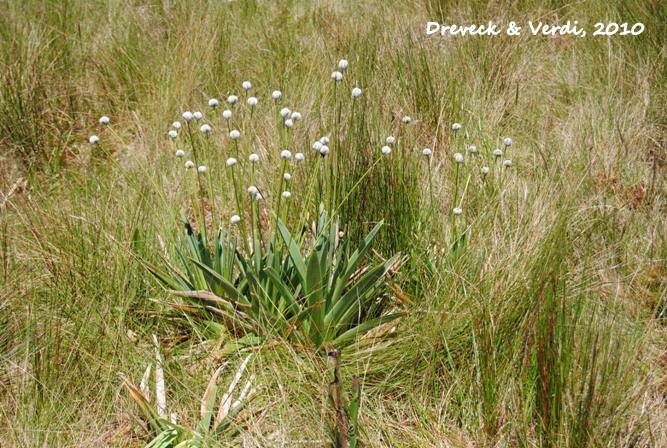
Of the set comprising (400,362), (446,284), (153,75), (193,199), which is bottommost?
(400,362)

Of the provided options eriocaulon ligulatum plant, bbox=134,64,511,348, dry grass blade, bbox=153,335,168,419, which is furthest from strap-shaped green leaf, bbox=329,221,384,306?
dry grass blade, bbox=153,335,168,419

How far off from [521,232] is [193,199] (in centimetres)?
134

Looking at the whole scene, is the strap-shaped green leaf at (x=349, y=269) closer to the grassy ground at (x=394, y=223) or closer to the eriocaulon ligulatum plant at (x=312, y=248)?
the eriocaulon ligulatum plant at (x=312, y=248)

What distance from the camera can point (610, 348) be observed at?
84.5 inches

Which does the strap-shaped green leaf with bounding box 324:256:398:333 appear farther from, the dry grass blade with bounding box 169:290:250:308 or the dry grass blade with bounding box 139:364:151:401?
the dry grass blade with bounding box 139:364:151:401

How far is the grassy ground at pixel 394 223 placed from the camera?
2158 mm

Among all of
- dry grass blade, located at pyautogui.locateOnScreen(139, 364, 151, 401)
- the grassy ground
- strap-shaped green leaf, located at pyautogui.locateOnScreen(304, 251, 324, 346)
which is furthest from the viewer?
strap-shaped green leaf, located at pyautogui.locateOnScreen(304, 251, 324, 346)

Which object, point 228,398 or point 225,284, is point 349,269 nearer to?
point 225,284

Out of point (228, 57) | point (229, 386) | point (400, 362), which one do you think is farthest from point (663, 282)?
point (228, 57)

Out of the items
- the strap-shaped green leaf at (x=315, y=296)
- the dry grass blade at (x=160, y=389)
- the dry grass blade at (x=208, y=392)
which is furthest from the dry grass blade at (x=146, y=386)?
the strap-shaped green leaf at (x=315, y=296)

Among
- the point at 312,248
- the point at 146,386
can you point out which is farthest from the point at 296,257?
the point at 146,386

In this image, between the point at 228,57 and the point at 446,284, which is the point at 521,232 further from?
the point at 228,57

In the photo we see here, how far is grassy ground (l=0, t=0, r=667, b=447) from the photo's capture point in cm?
216

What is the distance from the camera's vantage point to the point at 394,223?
2861mm
